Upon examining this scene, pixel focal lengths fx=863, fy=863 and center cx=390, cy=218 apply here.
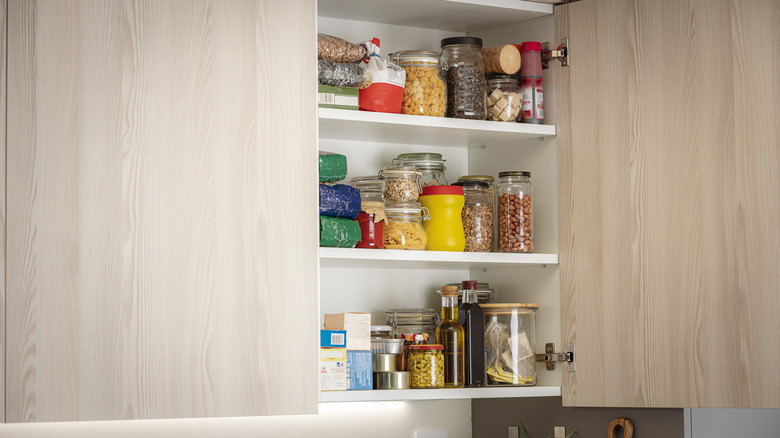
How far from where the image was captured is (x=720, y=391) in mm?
1819

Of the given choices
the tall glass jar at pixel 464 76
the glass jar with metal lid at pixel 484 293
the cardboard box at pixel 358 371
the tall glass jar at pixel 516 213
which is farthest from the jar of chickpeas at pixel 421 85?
the cardboard box at pixel 358 371

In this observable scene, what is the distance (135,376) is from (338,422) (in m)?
0.73

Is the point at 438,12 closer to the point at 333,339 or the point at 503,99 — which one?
the point at 503,99

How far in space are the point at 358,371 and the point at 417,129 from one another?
61 centimetres

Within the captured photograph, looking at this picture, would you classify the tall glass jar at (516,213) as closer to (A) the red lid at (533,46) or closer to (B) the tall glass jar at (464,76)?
(B) the tall glass jar at (464,76)

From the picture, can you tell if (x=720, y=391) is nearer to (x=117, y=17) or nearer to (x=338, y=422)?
(x=338, y=422)

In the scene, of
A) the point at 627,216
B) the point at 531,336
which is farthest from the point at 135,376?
the point at 627,216

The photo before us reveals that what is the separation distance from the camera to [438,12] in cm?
226

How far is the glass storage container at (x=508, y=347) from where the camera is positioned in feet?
7.00

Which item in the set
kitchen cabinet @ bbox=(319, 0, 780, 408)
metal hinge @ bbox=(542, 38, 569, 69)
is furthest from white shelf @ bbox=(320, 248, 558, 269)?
metal hinge @ bbox=(542, 38, 569, 69)

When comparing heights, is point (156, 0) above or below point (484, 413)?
above

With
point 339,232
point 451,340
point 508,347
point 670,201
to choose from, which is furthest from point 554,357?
point 339,232

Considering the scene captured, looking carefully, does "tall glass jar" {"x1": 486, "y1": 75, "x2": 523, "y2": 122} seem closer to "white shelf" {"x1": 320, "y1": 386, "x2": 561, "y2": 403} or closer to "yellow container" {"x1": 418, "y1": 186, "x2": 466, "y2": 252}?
"yellow container" {"x1": 418, "y1": 186, "x2": 466, "y2": 252}

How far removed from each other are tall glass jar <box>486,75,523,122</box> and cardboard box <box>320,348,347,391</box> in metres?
0.73
